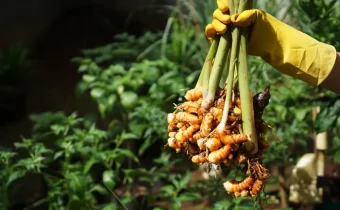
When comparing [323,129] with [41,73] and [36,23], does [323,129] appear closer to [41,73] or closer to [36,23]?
[41,73]

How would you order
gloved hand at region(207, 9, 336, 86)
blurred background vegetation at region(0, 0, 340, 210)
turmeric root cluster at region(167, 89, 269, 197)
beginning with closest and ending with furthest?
turmeric root cluster at region(167, 89, 269, 197), gloved hand at region(207, 9, 336, 86), blurred background vegetation at region(0, 0, 340, 210)

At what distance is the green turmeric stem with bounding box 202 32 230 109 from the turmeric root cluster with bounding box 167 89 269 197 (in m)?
0.02

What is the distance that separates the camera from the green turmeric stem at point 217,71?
1.22 m

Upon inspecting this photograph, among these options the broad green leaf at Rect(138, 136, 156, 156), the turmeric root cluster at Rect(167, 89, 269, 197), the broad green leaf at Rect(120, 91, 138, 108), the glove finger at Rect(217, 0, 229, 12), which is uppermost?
the glove finger at Rect(217, 0, 229, 12)

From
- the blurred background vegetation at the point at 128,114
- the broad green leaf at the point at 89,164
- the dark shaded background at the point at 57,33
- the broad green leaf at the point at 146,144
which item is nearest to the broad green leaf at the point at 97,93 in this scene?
the blurred background vegetation at the point at 128,114

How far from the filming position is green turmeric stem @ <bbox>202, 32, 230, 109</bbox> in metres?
1.22

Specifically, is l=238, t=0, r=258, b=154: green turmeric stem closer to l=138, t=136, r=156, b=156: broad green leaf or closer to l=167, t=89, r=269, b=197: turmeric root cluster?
l=167, t=89, r=269, b=197: turmeric root cluster

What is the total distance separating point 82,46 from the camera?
14.9ft

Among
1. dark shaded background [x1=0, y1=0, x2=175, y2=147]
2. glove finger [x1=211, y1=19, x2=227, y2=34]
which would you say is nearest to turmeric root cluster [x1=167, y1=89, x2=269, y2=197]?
glove finger [x1=211, y1=19, x2=227, y2=34]

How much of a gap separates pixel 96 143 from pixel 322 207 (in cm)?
100

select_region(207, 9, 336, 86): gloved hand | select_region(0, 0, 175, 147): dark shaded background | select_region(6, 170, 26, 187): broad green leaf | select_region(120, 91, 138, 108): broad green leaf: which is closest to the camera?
select_region(207, 9, 336, 86): gloved hand

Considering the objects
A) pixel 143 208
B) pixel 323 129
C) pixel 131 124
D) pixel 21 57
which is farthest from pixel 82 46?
pixel 323 129

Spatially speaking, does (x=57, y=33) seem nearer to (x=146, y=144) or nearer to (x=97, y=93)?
(x=97, y=93)

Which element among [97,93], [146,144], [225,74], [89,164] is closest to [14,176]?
[89,164]
